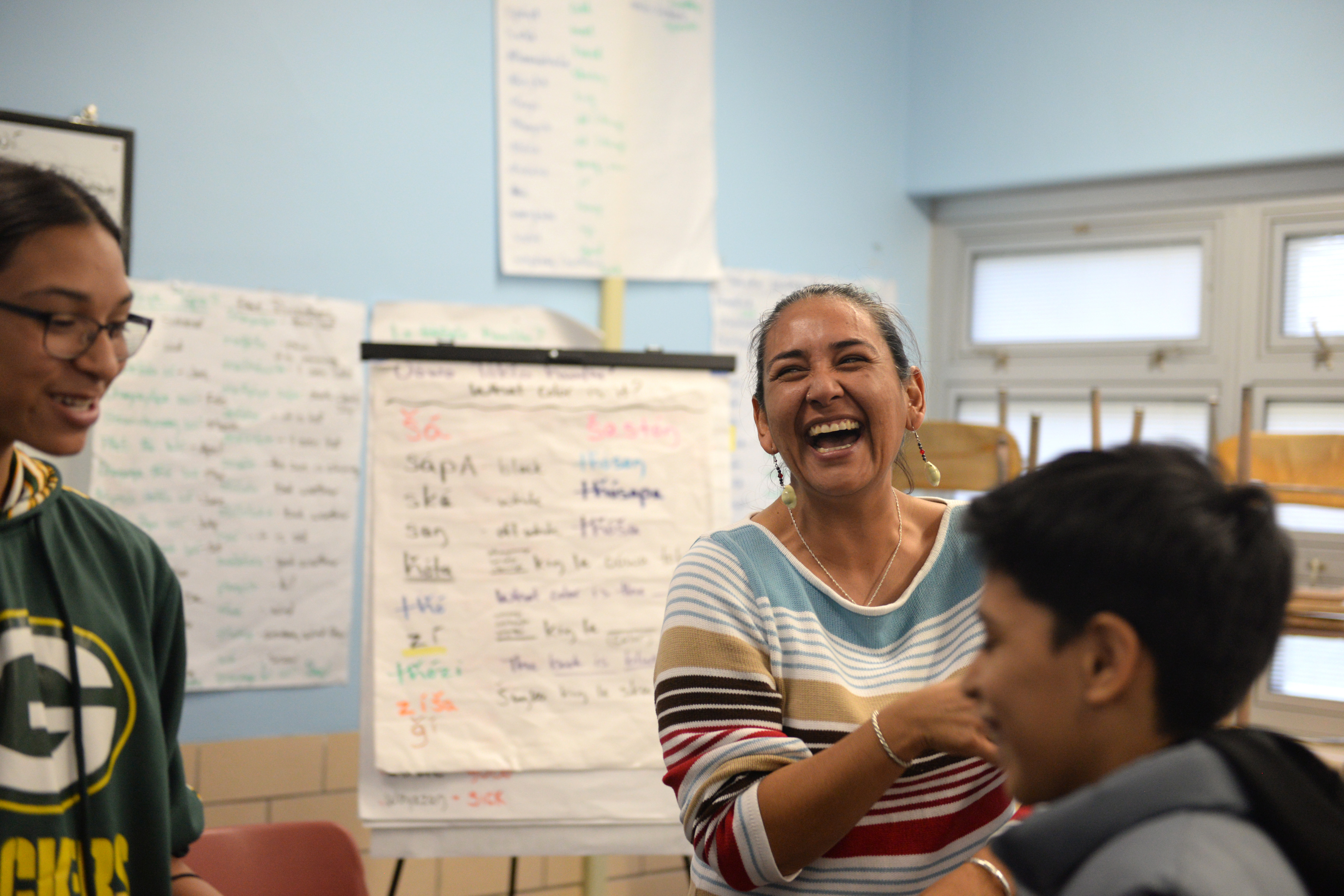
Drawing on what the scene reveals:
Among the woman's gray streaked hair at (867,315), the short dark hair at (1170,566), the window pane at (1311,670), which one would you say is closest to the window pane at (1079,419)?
the window pane at (1311,670)

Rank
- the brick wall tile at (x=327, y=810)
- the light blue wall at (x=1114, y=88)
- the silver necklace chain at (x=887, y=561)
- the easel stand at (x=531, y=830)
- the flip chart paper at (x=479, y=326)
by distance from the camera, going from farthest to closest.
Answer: the light blue wall at (x=1114, y=88) → the flip chart paper at (x=479, y=326) → the brick wall tile at (x=327, y=810) → the easel stand at (x=531, y=830) → the silver necklace chain at (x=887, y=561)

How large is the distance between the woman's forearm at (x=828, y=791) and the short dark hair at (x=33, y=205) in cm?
93

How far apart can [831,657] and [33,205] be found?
3.23ft

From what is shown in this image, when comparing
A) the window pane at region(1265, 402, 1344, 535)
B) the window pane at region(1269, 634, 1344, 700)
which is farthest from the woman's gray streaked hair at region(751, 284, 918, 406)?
the window pane at region(1269, 634, 1344, 700)

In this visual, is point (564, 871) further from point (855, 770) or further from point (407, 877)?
point (855, 770)

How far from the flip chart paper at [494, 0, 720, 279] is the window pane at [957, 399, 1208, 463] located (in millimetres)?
1220

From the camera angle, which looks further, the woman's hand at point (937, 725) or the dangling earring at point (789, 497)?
the dangling earring at point (789, 497)

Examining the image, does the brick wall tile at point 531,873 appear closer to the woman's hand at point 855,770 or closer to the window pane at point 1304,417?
the woman's hand at point 855,770

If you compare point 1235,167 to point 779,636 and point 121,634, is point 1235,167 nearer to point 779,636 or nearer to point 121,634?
point 779,636

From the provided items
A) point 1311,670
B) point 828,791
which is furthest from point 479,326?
point 1311,670

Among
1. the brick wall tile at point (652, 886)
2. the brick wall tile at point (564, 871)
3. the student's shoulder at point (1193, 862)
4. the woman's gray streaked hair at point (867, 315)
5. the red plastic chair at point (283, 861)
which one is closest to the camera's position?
the student's shoulder at point (1193, 862)

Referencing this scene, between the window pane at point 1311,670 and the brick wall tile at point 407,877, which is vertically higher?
the window pane at point 1311,670

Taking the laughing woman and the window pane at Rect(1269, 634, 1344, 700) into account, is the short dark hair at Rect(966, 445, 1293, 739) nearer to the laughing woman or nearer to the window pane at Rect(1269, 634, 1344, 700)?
the laughing woman

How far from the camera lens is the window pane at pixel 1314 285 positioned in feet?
10.4
